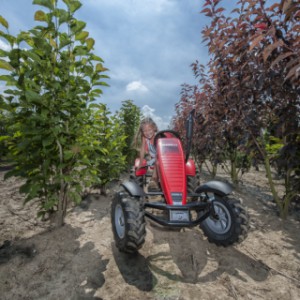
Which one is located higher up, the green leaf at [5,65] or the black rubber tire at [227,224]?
the green leaf at [5,65]

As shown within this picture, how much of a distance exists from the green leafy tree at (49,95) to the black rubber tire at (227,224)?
1637mm

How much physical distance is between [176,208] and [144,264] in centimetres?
66

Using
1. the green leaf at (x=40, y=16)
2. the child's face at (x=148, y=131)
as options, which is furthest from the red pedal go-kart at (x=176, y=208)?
the green leaf at (x=40, y=16)

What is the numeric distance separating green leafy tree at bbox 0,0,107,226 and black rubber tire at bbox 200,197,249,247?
5.37 feet

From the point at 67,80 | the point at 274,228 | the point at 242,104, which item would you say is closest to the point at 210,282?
the point at 274,228

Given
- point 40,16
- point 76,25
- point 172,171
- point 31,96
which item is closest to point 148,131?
point 172,171

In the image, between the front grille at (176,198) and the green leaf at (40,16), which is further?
the front grille at (176,198)

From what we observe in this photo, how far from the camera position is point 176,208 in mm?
2025

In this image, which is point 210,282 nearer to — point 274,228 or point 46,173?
point 274,228

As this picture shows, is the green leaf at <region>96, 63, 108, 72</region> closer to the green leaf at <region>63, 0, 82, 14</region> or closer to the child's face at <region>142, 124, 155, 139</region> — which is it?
→ the green leaf at <region>63, 0, 82, 14</region>

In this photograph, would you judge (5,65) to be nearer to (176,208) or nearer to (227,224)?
(176,208)

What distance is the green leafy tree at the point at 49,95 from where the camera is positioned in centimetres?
215

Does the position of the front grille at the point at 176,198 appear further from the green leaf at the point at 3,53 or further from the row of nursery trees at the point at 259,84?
the green leaf at the point at 3,53

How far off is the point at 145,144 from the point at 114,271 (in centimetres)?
218
